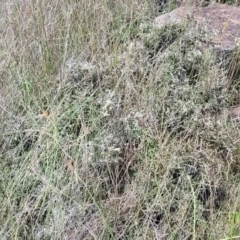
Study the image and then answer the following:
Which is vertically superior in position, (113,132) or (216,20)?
(216,20)

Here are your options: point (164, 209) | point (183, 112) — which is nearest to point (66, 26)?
point (183, 112)

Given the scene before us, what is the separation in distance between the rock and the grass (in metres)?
0.08

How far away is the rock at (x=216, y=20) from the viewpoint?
2.35 metres

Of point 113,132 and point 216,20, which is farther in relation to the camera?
point 216,20

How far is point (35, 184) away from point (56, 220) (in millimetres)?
183

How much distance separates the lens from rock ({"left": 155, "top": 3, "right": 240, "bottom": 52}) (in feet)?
7.72

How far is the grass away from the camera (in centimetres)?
178

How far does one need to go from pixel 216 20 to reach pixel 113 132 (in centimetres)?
98

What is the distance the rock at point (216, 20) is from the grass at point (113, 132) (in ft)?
0.25

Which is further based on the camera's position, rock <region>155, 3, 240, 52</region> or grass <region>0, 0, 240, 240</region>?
rock <region>155, 3, 240, 52</region>

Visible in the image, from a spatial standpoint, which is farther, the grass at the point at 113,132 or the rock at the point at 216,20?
the rock at the point at 216,20

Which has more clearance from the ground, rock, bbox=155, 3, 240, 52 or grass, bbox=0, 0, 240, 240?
rock, bbox=155, 3, 240, 52

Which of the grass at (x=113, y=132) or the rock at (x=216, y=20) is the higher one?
the rock at (x=216, y=20)

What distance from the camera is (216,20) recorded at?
2.55 metres
